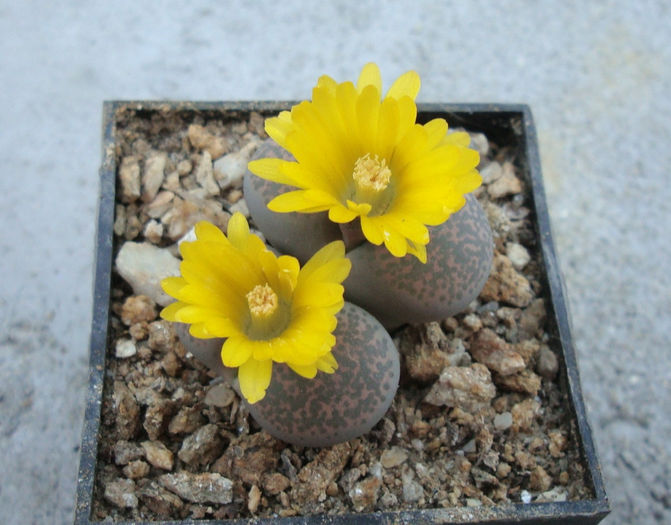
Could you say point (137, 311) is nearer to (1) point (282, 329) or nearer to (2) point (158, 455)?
(2) point (158, 455)

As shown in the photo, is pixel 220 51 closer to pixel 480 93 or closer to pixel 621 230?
pixel 480 93

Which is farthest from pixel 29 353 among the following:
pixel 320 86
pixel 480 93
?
pixel 480 93

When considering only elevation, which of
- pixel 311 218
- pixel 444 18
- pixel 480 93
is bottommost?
pixel 311 218

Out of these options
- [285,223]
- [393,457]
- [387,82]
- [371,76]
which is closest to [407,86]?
[371,76]

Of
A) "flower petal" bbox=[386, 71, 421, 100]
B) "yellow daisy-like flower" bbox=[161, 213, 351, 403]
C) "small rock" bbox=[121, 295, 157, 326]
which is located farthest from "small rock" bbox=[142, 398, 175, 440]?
"flower petal" bbox=[386, 71, 421, 100]

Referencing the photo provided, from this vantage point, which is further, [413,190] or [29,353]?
[29,353]

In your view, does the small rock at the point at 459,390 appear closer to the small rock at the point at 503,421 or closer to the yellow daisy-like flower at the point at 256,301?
the small rock at the point at 503,421

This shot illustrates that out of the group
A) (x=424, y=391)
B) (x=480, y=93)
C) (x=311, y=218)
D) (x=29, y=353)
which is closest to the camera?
(x=311, y=218)

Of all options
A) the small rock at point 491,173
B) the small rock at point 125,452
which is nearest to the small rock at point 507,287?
the small rock at point 491,173

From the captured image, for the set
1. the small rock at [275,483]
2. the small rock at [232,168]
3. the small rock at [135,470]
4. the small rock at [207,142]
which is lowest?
the small rock at [275,483]
